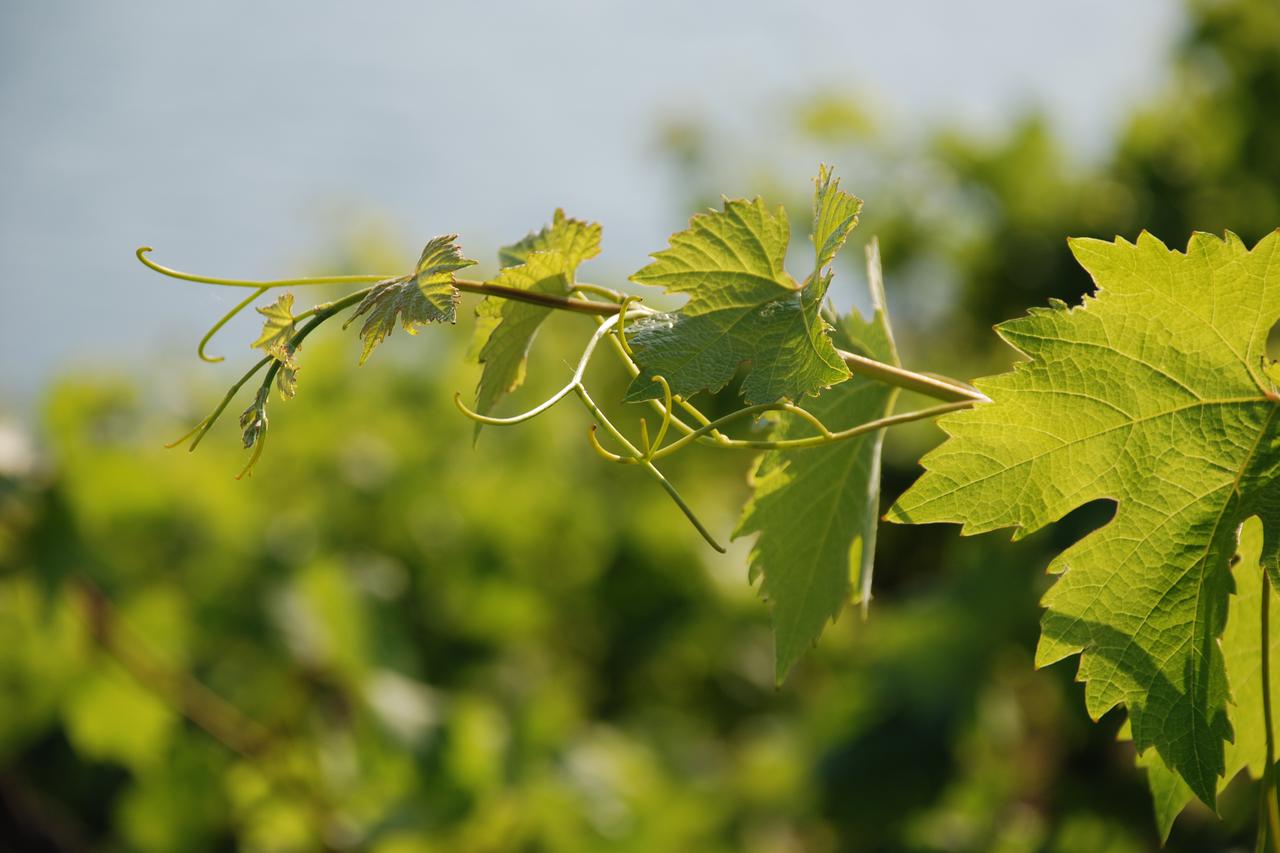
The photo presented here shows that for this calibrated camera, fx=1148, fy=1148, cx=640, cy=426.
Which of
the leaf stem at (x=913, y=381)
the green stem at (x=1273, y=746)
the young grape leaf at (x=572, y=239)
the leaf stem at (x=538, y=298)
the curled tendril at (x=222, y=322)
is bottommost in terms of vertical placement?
the green stem at (x=1273, y=746)

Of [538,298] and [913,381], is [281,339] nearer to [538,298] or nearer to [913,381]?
[538,298]

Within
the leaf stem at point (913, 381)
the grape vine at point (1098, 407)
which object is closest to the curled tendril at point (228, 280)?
the grape vine at point (1098, 407)

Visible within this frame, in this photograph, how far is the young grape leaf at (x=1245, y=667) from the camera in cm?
40

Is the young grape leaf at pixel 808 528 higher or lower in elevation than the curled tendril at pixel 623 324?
lower

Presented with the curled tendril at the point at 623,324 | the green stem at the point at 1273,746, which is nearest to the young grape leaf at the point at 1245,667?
the green stem at the point at 1273,746

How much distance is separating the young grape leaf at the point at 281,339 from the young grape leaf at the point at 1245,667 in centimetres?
31

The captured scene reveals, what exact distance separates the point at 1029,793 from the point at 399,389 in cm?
128

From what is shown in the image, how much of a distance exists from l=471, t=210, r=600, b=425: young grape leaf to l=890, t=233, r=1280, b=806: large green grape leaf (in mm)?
140

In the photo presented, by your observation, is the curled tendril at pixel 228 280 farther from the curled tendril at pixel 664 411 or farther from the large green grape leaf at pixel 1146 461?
the large green grape leaf at pixel 1146 461

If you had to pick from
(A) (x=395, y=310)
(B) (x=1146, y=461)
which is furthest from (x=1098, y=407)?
(A) (x=395, y=310)

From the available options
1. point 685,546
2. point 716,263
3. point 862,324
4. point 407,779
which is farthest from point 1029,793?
point 716,263

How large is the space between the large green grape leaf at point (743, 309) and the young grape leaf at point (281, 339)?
0.34 feet

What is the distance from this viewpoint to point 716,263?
38 centimetres

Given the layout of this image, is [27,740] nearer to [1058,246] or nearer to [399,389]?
[399,389]
